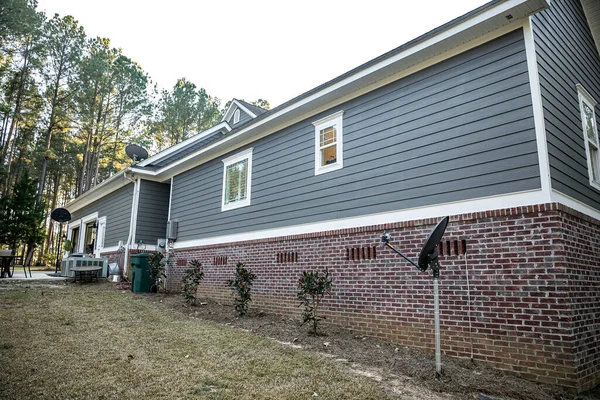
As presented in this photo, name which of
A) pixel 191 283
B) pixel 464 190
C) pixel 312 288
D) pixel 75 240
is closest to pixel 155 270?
pixel 191 283

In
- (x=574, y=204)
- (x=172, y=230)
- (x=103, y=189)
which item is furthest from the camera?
(x=103, y=189)

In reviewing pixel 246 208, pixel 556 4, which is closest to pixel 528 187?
pixel 556 4

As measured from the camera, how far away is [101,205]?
680 inches

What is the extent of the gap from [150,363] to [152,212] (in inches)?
Answer: 409

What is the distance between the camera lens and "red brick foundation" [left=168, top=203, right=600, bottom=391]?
13.4 ft

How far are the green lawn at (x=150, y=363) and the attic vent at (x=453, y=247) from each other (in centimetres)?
222

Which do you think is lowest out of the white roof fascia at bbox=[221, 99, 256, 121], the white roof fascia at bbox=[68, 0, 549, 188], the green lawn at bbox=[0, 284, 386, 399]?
the green lawn at bbox=[0, 284, 386, 399]

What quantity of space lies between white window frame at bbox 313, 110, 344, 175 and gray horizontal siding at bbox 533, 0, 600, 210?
342 centimetres

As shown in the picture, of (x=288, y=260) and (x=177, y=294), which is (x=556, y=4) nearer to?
(x=288, y=260)

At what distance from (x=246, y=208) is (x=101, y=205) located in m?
11.6

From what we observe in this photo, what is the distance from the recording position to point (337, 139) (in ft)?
23.7

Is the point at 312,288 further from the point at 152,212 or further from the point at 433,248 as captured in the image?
the point at 152,212

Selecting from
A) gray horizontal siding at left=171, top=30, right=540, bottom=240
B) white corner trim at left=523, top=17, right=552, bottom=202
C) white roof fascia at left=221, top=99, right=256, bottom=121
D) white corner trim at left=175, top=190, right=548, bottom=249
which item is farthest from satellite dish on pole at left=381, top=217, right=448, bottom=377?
white roof fascia at left=221, top=99, right=256, bottom=121

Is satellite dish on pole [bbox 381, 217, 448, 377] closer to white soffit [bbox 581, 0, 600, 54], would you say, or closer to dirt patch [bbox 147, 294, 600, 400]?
dirt patch [bbox 147, 294, 600, 400]
